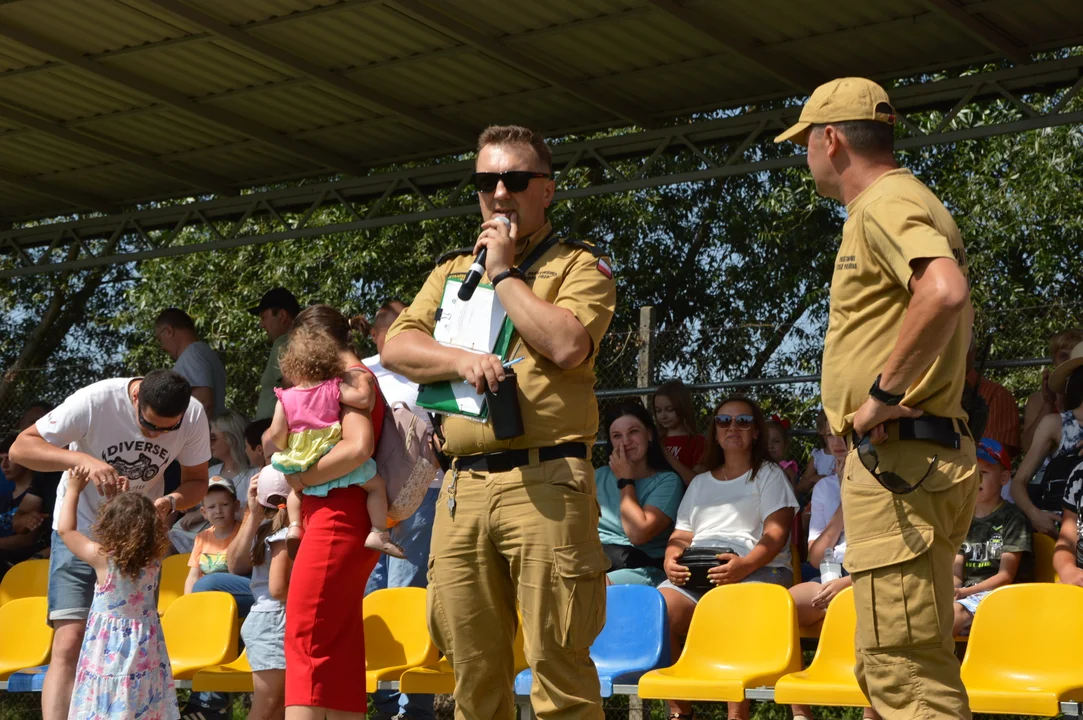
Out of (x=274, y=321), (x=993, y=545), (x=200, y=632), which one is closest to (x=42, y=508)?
(x=274, y=321)

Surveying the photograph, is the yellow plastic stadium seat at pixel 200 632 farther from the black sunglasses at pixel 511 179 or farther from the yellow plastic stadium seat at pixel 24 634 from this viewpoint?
the black sunglasses at pixel 511 179

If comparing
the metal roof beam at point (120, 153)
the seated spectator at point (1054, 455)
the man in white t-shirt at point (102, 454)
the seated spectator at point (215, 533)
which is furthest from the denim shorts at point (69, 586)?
the metal roof beam at point (120, 153)

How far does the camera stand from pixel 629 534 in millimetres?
6594

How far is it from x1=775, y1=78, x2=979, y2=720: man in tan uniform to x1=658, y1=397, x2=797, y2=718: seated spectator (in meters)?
2.87

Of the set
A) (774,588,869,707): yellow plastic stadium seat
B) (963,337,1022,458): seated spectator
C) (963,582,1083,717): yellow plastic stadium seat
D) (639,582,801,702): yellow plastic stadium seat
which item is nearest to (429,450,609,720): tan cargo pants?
(774,588,869,707): yellow plastic stadium seat

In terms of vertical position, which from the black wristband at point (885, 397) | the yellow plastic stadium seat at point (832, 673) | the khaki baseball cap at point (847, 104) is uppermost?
the khaki baseball cap at point (847, 104)

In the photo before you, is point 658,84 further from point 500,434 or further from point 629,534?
point 500,434

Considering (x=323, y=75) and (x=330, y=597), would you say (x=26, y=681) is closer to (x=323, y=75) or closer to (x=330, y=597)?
(x=330, y=597)

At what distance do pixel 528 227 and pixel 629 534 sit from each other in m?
3.33

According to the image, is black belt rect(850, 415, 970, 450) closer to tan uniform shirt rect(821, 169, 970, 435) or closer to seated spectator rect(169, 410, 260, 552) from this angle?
tan uniform shirt rect(821, 169, 970, 435)

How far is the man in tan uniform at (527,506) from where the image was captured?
321 cm

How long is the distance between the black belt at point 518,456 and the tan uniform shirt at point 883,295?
2.09 ft

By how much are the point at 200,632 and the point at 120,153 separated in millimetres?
4602

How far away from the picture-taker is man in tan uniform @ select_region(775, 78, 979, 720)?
292cm
